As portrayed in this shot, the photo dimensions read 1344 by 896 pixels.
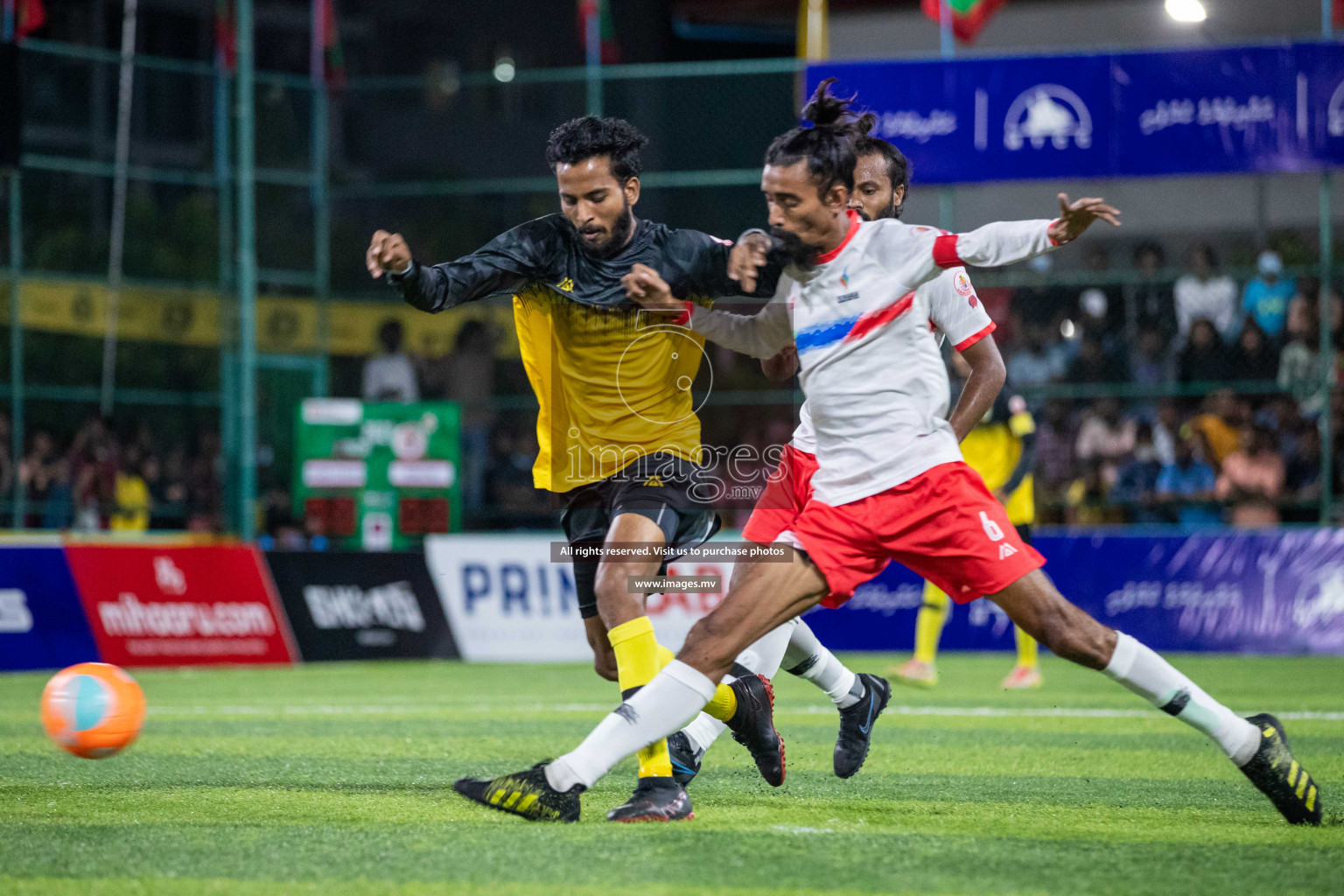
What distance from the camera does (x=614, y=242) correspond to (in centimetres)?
578

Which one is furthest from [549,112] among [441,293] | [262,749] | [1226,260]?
[441,293]

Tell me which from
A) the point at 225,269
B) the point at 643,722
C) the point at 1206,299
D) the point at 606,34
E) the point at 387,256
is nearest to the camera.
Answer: the point at 643,722

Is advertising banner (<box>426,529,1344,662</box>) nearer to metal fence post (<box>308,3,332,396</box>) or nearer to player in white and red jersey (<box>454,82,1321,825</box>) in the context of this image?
metal fence post (<box>308,3,332,396</box>)

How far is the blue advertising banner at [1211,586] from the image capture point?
14.1 m

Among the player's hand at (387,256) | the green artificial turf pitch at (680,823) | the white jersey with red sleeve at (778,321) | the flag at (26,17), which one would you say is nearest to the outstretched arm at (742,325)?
the white jersey with red sleeve at (778,321)

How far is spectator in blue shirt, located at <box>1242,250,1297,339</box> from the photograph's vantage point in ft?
51.1

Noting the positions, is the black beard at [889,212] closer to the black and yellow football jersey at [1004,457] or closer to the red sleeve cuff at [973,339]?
the red sleeve cuff at [973,339]

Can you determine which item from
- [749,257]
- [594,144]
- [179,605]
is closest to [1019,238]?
[749,257]

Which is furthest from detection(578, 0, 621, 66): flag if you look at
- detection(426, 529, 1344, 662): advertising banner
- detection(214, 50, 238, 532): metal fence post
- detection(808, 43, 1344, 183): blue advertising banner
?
detection(426, 529, 1344, 662): advertising banner

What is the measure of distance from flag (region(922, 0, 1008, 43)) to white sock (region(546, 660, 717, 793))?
13.9 metres

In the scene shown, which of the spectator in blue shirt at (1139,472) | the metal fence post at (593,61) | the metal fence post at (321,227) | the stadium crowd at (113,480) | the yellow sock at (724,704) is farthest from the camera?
the metal fence post at (321,227)

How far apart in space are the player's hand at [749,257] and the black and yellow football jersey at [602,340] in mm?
539

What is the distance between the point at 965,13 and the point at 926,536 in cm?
1374

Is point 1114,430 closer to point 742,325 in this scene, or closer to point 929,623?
point 929,623
